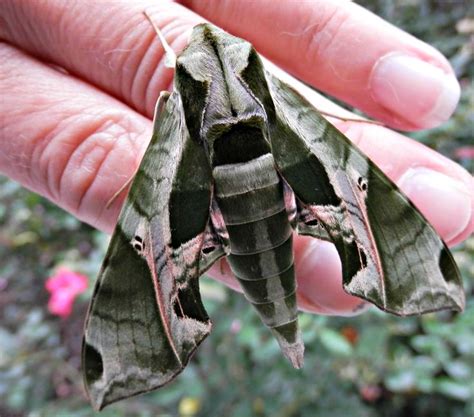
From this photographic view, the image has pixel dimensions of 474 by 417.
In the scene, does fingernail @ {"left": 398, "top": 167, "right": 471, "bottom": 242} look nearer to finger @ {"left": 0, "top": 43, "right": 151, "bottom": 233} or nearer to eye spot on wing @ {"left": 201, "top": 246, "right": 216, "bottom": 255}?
eye spot on wing @ {"left": 201, "top": 246, "right": 216, "bottom": 255}

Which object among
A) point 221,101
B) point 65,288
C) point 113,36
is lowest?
point 65,288

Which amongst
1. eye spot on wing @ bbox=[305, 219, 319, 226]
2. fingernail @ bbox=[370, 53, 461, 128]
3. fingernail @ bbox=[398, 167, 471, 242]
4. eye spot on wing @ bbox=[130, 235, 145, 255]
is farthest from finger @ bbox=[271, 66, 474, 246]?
eye spot on wing @ bbox=[130, 235, 145, 255]

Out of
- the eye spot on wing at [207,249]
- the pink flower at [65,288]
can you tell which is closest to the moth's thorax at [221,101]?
the eye spot on wing at [207,249]

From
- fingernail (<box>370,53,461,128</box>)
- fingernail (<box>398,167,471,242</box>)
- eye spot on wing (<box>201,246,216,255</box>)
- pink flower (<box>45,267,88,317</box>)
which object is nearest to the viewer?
eye spot on wing (<box>201,246,216,255</box>)

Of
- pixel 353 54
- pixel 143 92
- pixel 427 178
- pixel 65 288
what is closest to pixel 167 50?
pixel 143 92

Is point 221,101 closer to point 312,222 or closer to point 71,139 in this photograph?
point 312,222

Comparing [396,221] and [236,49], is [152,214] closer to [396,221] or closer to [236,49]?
[236,49]
